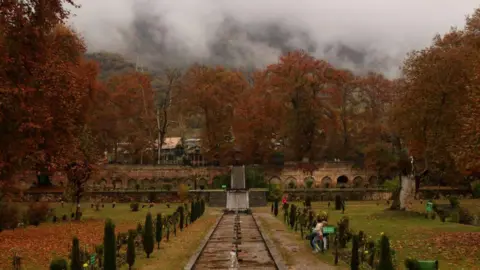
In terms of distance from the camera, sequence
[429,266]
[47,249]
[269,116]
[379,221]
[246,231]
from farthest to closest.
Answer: [269,116] < [379,221] < [246,231] < [47,249] < [429,266]

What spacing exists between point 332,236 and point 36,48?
16.0m

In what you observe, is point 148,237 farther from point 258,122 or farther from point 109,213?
point 258,122

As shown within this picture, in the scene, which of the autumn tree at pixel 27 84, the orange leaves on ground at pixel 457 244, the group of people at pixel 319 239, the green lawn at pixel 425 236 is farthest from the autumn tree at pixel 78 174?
the orange leaves on ground at pixel 457 244

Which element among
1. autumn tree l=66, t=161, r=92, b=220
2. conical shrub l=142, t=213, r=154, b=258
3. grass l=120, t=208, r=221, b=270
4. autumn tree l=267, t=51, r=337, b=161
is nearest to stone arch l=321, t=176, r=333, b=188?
autumn tree l=267, t=51, r=337, b=161

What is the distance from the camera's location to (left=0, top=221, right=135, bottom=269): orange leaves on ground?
1991 cm

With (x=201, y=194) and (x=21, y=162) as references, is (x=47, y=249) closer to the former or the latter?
(x=21, y=162)

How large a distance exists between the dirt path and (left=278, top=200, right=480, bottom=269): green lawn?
9.51 feet

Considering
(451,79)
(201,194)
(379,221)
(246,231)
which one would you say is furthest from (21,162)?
(201,194)

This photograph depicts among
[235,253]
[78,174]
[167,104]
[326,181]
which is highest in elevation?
[167,104]

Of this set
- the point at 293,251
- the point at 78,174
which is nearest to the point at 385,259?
the point at 293,251

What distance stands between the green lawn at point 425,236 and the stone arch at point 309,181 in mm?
26135

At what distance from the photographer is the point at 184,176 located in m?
69.6

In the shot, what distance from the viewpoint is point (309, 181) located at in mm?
63562

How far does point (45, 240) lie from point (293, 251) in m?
12.2
